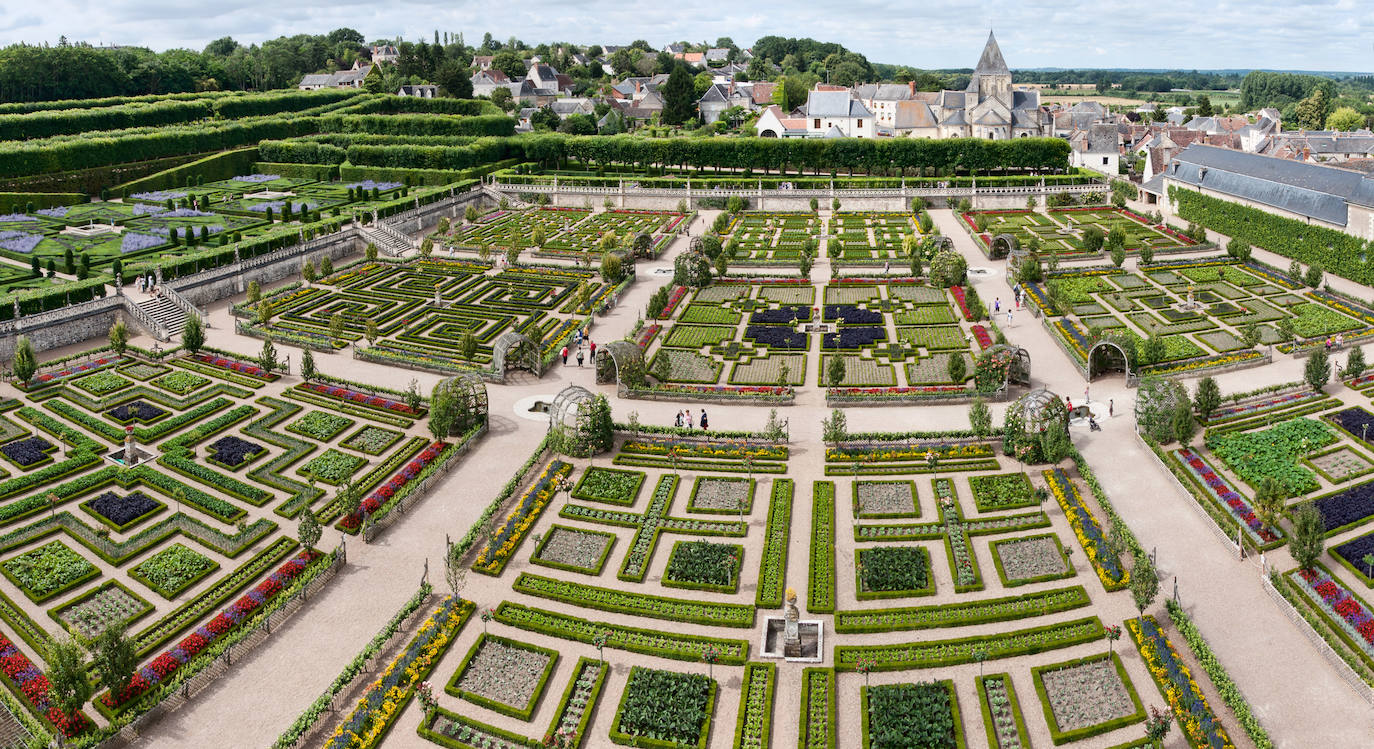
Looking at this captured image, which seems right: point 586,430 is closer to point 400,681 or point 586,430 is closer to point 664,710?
point 400,681

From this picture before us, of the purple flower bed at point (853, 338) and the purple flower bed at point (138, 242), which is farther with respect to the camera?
the purple flower bed at point (138, 242)

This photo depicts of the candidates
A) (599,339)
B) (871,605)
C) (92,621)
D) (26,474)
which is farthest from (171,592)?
(599,339)

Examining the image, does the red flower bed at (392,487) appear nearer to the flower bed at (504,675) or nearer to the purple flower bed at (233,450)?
the purple flower bed at (233,450)

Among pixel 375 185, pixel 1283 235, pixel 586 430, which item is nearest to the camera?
pixel 586 430

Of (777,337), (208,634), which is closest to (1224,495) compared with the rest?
(777,337)

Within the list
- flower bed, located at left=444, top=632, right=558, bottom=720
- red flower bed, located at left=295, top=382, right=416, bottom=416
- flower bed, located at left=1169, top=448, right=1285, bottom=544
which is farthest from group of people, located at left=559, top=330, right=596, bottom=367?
flower bed, located at left=1169, top=448, right=1285, bottom=544

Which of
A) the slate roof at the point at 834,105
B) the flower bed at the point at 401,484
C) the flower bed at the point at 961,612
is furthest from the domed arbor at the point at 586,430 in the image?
the slate roof at the point at 834,105

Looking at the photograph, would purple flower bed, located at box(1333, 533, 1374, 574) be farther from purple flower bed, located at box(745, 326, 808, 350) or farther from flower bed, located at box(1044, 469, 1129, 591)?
purple flower bed, located at box(745, 326, 808, 350)
